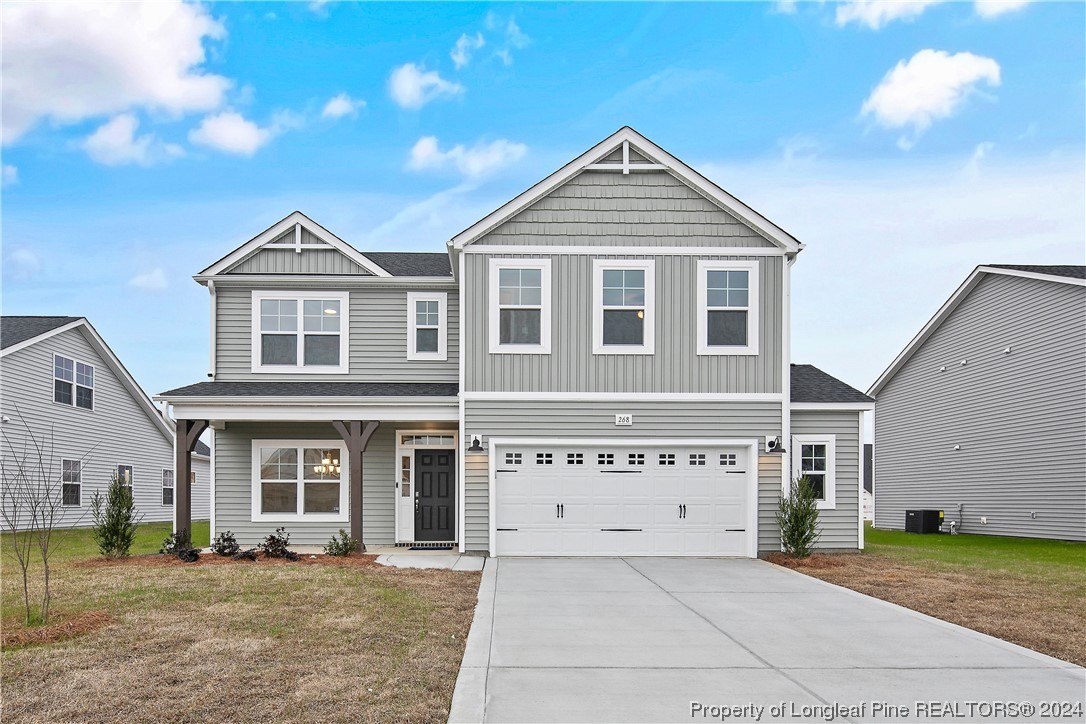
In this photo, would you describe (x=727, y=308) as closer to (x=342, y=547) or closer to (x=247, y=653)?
(x=342, y=547)

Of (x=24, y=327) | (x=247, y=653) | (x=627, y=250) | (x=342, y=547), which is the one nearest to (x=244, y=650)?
(x=247, y=653)

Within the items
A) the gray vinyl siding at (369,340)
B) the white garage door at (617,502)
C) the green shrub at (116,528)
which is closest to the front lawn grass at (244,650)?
the green shrub at (116,528)

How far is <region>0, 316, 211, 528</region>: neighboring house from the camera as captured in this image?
22219 mm

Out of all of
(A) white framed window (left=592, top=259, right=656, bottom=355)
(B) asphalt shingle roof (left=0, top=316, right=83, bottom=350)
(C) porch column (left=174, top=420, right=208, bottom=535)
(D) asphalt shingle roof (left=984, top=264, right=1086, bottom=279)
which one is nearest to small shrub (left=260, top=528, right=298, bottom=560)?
(C) porch column (left=174, top=420, right=208, bottom=535)

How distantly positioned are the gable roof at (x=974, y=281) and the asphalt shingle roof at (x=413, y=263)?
1414 centimetres

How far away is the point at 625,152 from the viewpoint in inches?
627

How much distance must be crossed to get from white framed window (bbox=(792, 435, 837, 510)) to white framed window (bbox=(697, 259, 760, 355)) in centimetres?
216

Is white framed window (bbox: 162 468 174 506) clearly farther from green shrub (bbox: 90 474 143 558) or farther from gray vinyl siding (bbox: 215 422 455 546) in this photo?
green shrub (bbox: 90 474 143 558)

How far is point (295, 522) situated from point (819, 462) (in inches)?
406

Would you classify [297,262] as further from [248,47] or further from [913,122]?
[913,122]

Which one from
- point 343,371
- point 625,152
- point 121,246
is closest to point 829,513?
point 625,152

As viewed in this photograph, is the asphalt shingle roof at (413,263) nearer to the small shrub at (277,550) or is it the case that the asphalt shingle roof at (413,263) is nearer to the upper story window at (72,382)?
the small shrub at (277,550)

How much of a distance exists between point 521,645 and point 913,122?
21.4 metres

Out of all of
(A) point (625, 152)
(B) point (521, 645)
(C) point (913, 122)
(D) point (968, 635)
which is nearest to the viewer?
(B) point (521, 645)
